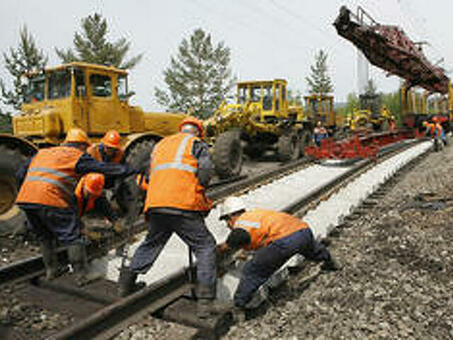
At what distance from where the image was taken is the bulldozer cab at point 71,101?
7441 millimetres

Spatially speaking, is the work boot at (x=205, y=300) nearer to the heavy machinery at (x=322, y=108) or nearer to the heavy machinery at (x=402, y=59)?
the heavy machinery at (x=402, y=59)

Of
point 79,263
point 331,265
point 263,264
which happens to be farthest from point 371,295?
point 79,263

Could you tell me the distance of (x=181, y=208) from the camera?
131 inches

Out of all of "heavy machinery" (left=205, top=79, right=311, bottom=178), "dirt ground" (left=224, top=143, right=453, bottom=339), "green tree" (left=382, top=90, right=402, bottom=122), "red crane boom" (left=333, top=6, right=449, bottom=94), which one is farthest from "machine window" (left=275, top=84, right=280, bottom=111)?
"green tree" (left=382, top=90, right=402, bottom=122)

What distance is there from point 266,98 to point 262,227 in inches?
413

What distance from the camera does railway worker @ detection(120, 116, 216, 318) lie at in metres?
3.36

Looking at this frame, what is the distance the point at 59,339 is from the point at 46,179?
5.77 feet

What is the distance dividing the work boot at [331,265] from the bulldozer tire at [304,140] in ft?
35.5

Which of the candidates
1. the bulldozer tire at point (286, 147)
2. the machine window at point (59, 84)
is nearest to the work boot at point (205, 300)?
the machine window at point (59, 84)

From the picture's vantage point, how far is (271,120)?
13.7 meters

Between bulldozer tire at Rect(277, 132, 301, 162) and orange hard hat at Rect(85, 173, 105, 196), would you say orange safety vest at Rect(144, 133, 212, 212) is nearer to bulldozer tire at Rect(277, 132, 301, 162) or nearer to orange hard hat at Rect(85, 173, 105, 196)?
orange hard hat at Rect(85, 173, 105, 196)

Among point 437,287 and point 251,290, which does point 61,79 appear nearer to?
point 251,290

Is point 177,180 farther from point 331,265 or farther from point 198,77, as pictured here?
point 198,77

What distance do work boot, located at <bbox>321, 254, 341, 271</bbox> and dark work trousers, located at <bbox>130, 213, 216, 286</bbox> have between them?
144 centimetres
